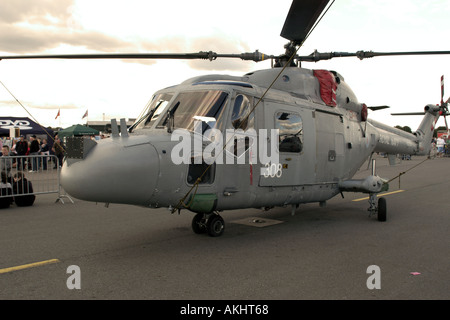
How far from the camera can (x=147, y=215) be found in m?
8.68

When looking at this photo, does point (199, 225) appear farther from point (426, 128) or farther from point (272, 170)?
point (426, 128)

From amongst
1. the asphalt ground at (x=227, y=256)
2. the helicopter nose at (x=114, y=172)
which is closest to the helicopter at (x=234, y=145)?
the helicopter nose at (x=114, y=172)

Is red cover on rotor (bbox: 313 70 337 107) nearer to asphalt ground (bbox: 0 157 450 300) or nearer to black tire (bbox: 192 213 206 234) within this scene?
asphalt ground (bbox: 0 157 450 300)

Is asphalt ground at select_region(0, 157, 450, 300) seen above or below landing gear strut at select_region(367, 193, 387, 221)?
below

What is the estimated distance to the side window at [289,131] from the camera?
6.84m

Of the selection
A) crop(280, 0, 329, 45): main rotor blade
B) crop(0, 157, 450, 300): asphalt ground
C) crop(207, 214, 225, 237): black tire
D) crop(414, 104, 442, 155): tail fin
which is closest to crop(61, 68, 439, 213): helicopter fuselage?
crop(207, 214, 225, 237): black tire

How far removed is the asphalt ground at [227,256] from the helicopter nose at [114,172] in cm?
97

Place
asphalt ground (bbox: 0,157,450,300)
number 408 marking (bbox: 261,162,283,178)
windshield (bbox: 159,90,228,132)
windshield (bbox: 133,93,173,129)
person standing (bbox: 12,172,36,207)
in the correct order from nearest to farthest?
asphalt ground (bbox: 0,157,450,300)
windshield (bbox: 159,90,228,132)
windshield (bbox: 133,93,173,129)
number 408 marking (bbox: 261,162,283,178)
person standing (bbox: 12,172,36,207)

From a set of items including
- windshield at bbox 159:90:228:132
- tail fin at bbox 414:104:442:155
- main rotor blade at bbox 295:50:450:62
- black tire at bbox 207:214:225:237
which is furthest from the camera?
tail fin at bbox 414:104:442:155

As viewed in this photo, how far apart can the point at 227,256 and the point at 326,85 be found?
453cm

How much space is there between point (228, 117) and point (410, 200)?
7.99 meters

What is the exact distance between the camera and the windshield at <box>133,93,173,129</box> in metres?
6.05

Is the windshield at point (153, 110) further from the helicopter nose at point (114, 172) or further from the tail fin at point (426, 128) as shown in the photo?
the tail fin at point (426, 128)

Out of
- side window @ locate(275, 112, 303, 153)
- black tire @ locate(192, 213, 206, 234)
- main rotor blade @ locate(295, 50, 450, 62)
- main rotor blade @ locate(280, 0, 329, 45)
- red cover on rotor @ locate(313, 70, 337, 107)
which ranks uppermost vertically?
main rotor blade @ locate(280, 0, 329, 45)
